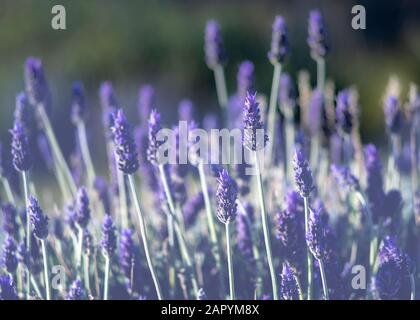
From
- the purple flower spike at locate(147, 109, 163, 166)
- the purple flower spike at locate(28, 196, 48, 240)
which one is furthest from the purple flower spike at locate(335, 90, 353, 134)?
the purple flower spike at locate(28, 196, 48, 240)

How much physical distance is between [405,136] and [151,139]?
6.90ft

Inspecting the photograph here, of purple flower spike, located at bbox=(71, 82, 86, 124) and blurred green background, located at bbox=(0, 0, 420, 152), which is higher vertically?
blurred green background, located at bbox=(0, 0, 420, 152)

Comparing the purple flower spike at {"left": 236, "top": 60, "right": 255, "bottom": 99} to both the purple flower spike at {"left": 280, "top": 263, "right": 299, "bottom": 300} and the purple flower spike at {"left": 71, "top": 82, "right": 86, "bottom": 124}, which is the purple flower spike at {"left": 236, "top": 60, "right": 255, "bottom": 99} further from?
the purple flower spike at {"left": 280, "top": 263, "right": 299, "bottom": 300}

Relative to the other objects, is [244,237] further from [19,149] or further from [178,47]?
[178,47]

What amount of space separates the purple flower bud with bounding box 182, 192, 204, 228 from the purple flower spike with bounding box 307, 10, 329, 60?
656 mm

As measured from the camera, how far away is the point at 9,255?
207cm

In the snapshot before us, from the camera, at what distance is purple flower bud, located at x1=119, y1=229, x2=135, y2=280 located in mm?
2135

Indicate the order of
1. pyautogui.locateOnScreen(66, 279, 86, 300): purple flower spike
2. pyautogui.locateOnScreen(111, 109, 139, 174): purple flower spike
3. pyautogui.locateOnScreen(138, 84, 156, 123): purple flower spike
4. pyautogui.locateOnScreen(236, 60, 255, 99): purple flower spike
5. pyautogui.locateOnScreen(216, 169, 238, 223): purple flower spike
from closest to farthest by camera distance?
pyautogui.locateOnScreen(216, 169, 238, 223): purple flower spike, pyautogui.locateOnScreen(111, 109, 139, 174): purple flower spike, pyautogui.locateOnScreen(66, 279, 86, 300): purple flower spike, pyautogui.locateOnScreen(236, 60, 255, 99): purple flower spike, pyautogui.locateOnScreen(138, 84, 156, 123): purple flower spike

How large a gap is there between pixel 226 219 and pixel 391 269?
1.63 ft

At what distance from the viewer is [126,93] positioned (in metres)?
Result: 7.26

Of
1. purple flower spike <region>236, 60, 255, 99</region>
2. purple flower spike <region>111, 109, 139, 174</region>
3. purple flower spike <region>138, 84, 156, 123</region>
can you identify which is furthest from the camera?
purple flower spike <region>138, 84, 156, 123</region>

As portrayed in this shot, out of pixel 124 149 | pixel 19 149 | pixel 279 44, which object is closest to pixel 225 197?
pixel 124 149

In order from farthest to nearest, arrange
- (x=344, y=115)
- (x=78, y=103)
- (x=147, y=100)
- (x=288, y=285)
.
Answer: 1. (x=147, y=100)
2. (x=78, y=103)
3. (x=344, y=115)
4. (x=288, y=285)

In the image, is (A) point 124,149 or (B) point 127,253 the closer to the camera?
(A) point 124,149
